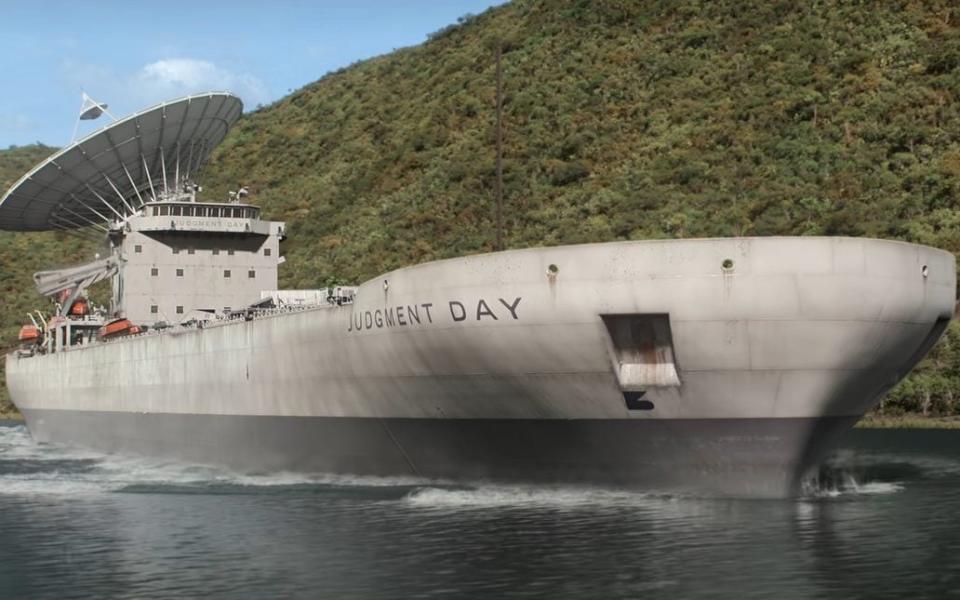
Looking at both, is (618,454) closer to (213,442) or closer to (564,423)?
(564,423)

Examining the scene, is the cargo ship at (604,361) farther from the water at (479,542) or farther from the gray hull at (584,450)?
the water at (479,542)

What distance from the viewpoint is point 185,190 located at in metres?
56.4

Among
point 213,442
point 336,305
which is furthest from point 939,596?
point 213,442

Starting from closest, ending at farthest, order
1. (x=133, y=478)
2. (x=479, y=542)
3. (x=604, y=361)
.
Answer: (x=479, y=542)
(x=604, y=361)
(x=133, y=478)

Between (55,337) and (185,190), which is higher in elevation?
(185,190)

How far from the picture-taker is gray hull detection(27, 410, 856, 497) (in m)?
26.0

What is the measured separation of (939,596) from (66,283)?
53.1 m

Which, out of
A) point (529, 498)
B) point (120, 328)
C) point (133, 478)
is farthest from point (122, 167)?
point (529, 498)

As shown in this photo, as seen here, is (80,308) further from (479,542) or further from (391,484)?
(479,542)

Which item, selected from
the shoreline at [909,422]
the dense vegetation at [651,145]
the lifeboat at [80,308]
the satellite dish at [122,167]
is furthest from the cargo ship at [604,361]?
the dense vegetation at [651,145]

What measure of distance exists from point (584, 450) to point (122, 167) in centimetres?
3312

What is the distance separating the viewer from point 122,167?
173 feet

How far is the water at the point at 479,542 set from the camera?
61.0 ft

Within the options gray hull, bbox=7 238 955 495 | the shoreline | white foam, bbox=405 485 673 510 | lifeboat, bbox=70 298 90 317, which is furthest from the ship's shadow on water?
lifeboat, bbox=70 298 90 317
